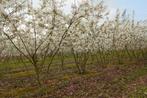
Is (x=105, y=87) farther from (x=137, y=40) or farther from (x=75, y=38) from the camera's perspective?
(x=137, y=40)

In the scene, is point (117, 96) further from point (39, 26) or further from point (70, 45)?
point (70, 45)

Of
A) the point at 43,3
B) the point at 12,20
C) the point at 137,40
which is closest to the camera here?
the point at 12,20

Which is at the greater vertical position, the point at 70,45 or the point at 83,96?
the point at 70,45

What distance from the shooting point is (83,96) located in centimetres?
2927

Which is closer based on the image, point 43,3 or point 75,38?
point 43,3

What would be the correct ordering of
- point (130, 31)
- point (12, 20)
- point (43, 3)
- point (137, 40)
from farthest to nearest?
point (137, 40)
point (130, 31)
point (43, 3)
point (12, 20)

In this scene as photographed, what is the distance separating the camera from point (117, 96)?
90.3ft

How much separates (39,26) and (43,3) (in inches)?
94.9

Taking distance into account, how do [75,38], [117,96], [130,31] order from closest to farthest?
[117,96] → [75,38] → [130,31]

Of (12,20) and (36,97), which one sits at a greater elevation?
(12,20)

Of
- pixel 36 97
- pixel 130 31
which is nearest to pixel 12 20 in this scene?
pixel 36 97

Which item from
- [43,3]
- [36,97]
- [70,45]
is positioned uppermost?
[43,3]

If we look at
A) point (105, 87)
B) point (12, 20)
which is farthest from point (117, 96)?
point (12, 20)

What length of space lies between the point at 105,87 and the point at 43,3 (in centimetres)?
1008
